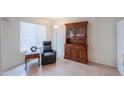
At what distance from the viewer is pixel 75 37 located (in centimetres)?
601

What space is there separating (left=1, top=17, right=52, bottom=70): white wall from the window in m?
0.35

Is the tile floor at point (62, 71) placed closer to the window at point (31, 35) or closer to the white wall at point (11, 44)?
the white wall at point (11, 44)

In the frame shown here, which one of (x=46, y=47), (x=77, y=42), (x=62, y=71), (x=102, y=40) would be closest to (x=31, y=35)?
(x=46, y=47)

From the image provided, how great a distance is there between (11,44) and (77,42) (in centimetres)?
316

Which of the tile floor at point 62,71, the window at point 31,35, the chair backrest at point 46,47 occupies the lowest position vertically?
the tile floor at point 62,71

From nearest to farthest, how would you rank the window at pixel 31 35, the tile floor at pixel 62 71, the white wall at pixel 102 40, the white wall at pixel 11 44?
the tile floor at pixel 62 71
the white wall at pixel 11 44
the white wall at pixel 102 40
the window at pixel 31 35

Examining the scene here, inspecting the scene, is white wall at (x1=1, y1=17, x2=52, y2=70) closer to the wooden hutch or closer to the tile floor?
the tile floor

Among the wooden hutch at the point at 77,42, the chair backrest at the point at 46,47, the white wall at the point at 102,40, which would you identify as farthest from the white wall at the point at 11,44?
the white wall at the point at 102,40

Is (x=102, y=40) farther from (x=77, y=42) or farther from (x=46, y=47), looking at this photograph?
(x=46, y=47)

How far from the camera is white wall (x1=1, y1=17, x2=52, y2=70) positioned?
4.09m

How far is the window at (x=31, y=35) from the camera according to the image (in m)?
5.27

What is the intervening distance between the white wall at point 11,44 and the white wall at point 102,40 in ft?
9.78
